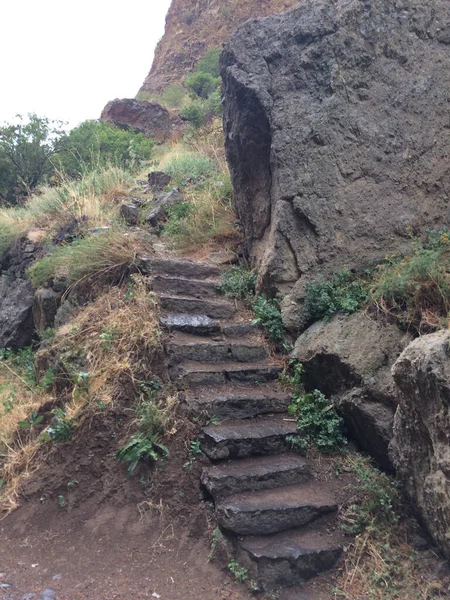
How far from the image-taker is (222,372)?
16.1 ft

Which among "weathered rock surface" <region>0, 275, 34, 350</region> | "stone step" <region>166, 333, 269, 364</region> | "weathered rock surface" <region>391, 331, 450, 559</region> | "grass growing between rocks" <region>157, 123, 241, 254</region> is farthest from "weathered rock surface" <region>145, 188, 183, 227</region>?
"weathered rock surface" <region>391, 331, 450, 559</region>

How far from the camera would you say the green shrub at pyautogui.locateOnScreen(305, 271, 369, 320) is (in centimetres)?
493

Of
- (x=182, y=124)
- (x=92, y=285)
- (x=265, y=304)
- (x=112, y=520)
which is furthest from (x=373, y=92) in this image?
(x=182, y=124)

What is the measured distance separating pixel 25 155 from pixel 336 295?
9011 millimetres

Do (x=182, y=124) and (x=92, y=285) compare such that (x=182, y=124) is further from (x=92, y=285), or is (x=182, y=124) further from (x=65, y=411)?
(x=65, y=411)

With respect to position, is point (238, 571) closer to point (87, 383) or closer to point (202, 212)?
point (87, 383)

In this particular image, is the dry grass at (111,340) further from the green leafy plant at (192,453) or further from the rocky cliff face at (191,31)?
the rocky cliff face at (191,31)

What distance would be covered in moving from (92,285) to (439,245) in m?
3.65

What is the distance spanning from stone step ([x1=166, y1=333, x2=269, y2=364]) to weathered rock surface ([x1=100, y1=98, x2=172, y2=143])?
13.2 m

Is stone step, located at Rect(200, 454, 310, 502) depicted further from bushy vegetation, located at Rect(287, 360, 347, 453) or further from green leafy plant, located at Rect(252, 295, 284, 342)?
green leafy plant, located at Rect(252, 295, 284, 342)

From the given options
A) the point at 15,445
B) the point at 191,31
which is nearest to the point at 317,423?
the point at 15,445

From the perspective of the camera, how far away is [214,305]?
5.79 meters

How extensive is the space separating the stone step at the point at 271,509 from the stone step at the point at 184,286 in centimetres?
254

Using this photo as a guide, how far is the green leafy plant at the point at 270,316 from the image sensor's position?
17.8 ft
